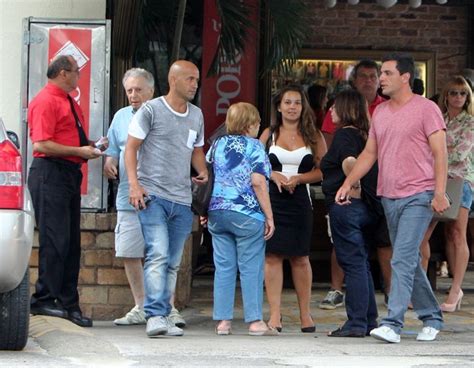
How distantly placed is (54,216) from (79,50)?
146 cm

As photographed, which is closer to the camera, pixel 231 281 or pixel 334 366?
pixel 334 366

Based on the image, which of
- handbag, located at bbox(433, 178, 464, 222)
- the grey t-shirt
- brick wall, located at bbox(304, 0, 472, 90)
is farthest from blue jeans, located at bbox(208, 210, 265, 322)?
brick wall, located at bbox(304, 0, 472, 90)

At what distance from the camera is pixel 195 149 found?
9.25 metres

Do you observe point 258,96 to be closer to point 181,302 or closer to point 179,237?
point 181,302

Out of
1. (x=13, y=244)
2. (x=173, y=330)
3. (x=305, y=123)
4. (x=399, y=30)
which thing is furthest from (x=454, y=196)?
(x=399, y=30)

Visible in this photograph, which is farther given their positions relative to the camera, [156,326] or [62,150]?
[62,150]

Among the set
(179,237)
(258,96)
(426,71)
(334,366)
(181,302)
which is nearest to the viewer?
(334,366)

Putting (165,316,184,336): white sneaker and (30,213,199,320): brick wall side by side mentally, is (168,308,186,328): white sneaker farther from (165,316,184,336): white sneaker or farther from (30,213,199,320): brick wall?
(30,213,199,320): brick wall

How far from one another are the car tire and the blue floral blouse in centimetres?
184

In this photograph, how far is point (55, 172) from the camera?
9.22 metres

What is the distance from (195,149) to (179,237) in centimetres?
63

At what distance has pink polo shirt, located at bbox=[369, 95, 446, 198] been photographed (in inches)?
335

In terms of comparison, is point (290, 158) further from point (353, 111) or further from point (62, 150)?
point (62, 150)

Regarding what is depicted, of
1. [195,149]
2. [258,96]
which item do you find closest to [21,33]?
[195,149]
